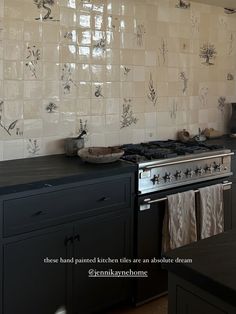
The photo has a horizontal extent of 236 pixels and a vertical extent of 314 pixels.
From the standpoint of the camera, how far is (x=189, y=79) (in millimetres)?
3260

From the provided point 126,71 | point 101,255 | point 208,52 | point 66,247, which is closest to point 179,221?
point 101,255

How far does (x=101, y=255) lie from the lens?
2.24 meters

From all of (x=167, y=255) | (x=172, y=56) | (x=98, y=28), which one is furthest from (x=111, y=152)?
(x=167, y=255)

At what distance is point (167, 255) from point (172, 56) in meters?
2.26

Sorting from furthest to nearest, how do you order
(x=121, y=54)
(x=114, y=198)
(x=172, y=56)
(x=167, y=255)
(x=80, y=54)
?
1. (x=172, y=56)
2. (x=121, y=54)
3. (x=80, y=54)
4. (x=114, y=198)
5. (x=167, y=255)

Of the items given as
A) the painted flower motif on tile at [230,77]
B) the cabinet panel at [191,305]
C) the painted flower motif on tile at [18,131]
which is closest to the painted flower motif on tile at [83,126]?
the painted flower motif on tile at [18,131]

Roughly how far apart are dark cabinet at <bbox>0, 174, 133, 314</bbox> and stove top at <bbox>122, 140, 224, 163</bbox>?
0.21m

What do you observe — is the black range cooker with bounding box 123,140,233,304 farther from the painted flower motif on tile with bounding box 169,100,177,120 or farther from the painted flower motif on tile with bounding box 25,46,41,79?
the painted flower motif on tile with bounding box 25,46,41,79

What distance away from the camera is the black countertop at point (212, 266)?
0.95 metres

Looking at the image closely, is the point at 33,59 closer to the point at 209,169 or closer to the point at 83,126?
the point at 83,126

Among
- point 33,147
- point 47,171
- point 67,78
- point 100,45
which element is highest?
point 100,45

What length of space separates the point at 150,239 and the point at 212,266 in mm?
1437

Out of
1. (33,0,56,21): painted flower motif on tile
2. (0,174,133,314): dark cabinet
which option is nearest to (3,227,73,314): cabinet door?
(0,174,133,314): dark cabinet

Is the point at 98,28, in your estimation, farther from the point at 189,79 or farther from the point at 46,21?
the point at 189,79
